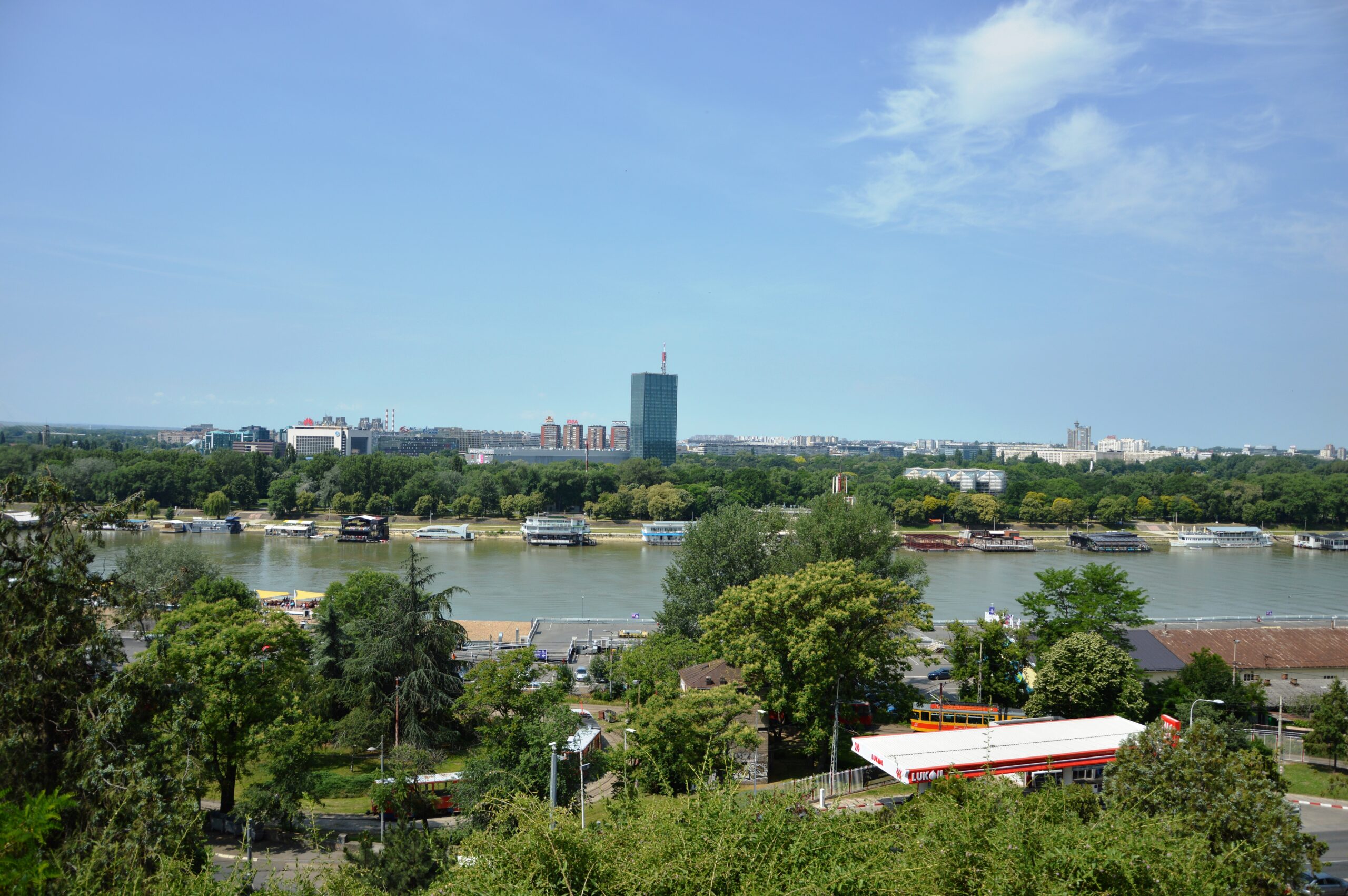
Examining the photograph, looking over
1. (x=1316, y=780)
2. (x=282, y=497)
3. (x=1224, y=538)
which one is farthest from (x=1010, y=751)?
(x=282, y=497)

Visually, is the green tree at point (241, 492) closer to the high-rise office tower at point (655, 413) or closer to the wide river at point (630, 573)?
the wide river at point (630, 573)

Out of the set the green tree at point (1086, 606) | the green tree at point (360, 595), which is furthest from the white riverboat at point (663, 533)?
the green tree at point (1086, 606)

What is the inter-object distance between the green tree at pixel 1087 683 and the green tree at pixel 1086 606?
3.19ft

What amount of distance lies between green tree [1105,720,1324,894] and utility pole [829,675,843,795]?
3.08 meters

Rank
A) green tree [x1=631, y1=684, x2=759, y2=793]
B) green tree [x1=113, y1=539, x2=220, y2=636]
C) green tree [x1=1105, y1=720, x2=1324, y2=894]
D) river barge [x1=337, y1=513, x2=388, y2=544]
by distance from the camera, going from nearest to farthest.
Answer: green tree [x1=1105, y1=720, x2=1324, y2=894]
green tree [x1=631, y1=684, x2=759, y2=793]
green tree [x1=113, y1=539, x2=220, y2=636]
river barge [x1=337, y1=513, x2=388, y2=544]

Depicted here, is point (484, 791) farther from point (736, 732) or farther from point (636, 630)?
point (636, 630)

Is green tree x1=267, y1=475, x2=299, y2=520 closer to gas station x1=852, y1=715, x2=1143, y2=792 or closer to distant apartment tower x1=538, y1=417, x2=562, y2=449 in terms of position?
gas station x1=852, y1=715, x2=1143, y2=792

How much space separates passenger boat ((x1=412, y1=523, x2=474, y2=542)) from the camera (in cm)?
3756

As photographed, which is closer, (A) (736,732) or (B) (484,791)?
(B) (484,791)

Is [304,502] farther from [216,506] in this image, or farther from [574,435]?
[574,435]

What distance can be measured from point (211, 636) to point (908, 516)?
36.9 metres

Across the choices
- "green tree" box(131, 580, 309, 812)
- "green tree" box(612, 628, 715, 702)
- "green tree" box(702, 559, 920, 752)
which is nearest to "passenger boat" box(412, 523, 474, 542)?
"green tree" box(612, 628, 715, 702)

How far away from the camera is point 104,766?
5754mm

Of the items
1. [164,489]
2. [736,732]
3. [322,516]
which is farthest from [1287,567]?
[164,489]
